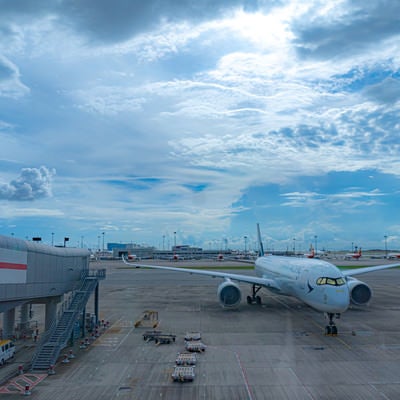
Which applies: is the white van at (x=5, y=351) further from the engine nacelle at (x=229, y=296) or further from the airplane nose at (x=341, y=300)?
the airplane nose at (x=341, y=300)

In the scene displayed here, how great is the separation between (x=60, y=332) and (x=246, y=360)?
1136cm

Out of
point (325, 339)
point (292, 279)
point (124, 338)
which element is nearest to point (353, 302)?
point (292, 279)

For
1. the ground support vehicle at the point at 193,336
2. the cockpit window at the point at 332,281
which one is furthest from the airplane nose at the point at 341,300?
the ground support vehicle at the point at 193,336

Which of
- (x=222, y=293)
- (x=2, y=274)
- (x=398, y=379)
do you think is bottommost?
(x=398, y=379)

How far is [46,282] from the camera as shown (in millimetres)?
24578

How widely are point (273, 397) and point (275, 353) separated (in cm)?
679

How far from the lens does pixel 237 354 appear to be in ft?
75.4

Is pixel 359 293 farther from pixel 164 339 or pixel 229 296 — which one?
pixel 164 339

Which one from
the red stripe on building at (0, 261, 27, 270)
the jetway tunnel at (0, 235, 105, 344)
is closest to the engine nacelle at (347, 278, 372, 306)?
the jetway tunnel at (0, 235, 105, 344)

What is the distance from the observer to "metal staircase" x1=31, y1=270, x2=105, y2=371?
2128 centimetres

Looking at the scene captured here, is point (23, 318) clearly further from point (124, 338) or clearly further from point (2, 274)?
point (2, 274)

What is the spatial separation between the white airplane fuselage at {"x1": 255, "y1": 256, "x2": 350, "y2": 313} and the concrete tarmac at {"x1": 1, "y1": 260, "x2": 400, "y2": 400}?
2380 mm

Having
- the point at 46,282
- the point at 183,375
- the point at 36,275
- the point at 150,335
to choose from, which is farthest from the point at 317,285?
the point at 36,275

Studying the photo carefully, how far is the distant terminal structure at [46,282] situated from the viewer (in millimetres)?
19836
